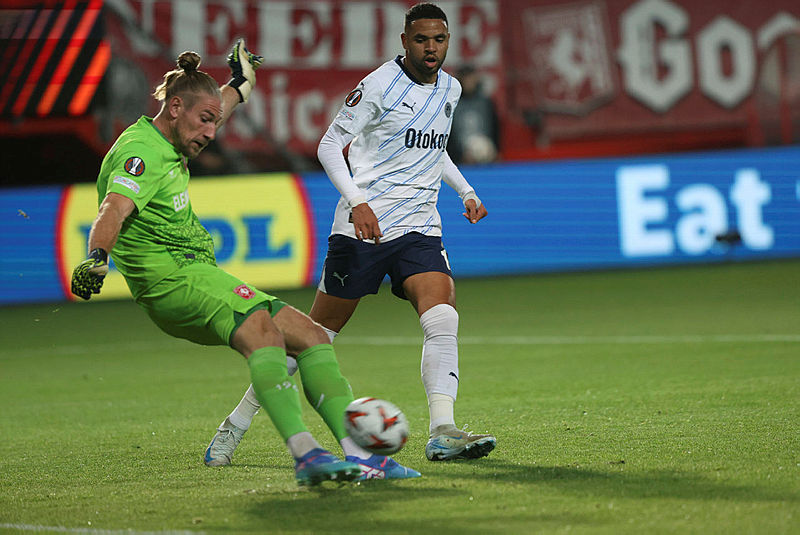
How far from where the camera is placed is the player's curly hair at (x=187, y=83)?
495cm

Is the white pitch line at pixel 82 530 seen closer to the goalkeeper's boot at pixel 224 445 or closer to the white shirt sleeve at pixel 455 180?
the goalkeeper's boot at pixel 224 445

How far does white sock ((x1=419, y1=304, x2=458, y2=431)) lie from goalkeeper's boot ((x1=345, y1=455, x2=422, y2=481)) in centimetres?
60

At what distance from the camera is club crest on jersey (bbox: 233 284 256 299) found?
484 centimetres

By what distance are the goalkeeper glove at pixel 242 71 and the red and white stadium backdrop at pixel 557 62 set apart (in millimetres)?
10361

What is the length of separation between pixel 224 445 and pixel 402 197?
1.35 m

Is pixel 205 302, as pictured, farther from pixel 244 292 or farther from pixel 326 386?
pixel 326 386

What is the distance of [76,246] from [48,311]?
750mm

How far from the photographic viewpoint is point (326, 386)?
489 centimetres

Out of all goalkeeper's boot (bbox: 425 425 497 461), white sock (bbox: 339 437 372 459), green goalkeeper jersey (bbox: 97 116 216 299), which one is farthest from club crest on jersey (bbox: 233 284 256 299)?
goalkeeper's boot (bbox: 425 425 497 461)

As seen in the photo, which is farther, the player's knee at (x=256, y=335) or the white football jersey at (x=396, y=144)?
the white football jersey at (x=396, y=144)

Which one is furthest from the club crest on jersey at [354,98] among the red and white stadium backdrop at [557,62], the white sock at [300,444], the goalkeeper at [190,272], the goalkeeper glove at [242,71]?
the red and white stadium backdrop at [557,62]

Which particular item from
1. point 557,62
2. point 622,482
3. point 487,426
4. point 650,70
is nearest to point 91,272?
point 622,482

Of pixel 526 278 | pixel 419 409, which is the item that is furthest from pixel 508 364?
pixel 526 278

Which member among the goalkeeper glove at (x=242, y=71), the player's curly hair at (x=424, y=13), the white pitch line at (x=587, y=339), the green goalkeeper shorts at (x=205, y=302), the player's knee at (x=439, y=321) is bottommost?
the white pitch line at (x=587, y=339)
